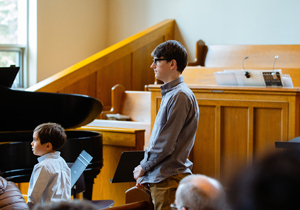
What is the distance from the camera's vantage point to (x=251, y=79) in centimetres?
383

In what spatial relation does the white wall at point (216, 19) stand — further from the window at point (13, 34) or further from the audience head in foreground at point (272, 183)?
the audience head in foreground at point (272, 183)

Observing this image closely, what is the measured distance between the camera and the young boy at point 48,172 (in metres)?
2.18

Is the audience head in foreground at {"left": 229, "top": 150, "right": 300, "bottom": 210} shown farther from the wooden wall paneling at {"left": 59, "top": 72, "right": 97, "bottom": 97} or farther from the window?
the window

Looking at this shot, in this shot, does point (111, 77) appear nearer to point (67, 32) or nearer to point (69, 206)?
point (67, 32)

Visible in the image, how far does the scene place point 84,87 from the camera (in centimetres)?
588

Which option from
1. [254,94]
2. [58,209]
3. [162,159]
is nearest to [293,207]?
[58,209]

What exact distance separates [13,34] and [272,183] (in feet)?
23.0

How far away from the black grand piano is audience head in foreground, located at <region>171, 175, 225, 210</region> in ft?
8.64

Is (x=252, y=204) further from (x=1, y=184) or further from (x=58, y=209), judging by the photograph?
(x=1, y=184)

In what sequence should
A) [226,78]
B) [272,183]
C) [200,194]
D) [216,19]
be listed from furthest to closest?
[216,19], [226,78], [200,194], [272,183]

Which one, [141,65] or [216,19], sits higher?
[216,19]

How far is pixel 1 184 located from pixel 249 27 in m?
5.11

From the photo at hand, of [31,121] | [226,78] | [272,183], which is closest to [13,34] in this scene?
[31,121]

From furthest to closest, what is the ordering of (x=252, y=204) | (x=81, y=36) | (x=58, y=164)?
1. (x=81, y=36)
2. (x=58, y=164)
3. (x=252, y=204)
